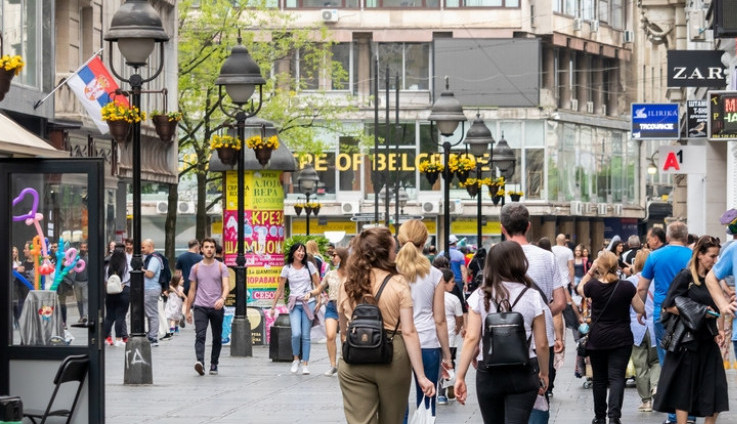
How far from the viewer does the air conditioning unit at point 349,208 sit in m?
77.8

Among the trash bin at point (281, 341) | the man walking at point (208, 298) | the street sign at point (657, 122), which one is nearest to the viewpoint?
the man walking at point (208, 298)

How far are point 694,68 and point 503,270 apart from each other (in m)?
26.4

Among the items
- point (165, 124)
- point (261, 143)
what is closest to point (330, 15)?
point (261, 143)

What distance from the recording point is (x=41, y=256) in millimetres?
12930

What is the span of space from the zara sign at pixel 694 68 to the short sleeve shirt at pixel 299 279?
1483cm

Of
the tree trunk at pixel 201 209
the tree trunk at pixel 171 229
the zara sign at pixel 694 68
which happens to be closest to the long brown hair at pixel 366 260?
the zara sign at pixel 694 68

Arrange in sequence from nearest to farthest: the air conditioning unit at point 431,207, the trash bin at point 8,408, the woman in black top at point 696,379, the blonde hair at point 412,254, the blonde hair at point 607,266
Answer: the trash bin at point 8,408 < the blonde hair at point 412,254 < the woman in black top at point 696,379 < the blonde hair at point 607,266 < the air conditioning unit at point 431,207

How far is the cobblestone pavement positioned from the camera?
16562 millimetres

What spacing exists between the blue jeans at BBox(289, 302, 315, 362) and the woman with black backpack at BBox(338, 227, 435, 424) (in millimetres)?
11630

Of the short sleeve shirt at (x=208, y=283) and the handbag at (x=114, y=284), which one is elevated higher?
the short sleeve shirt at (x=208, y=283)

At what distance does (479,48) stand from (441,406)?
60124mm

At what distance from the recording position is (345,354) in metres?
10.8

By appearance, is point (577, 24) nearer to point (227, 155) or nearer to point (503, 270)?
point (227, 155)

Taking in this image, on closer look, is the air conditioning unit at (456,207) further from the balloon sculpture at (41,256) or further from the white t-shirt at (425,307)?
the balloon sculpture at (41,256)
